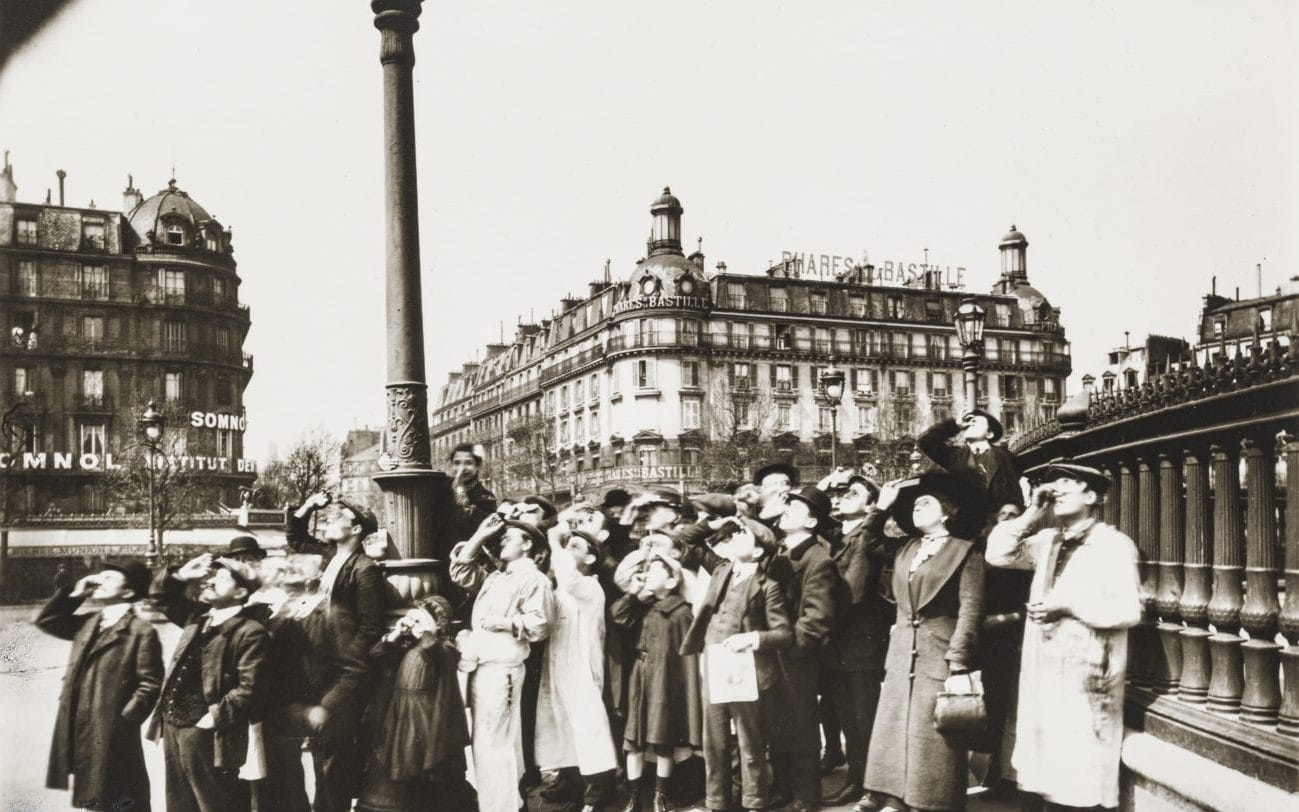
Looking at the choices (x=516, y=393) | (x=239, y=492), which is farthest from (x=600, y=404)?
A: (x=239, y=492)

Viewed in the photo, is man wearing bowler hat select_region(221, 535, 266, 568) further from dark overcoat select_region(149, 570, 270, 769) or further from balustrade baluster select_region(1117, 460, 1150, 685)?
balustrade baluster select_region(1117, 460, 1150, 685)

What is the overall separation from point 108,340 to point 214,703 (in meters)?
17.6

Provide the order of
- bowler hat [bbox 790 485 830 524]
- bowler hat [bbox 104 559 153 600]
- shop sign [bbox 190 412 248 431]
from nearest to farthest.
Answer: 1. bowler hat [bbox 104 559 153 600]
2. bowler hat [bbox 790 485 830 524]
3. shop sign [bbox 190 412 248 431]

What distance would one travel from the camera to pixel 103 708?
539 centimetres

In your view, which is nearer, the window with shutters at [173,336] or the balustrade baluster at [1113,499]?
the balustrade baluster at [1113,499]

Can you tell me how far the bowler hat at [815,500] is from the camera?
626 cm

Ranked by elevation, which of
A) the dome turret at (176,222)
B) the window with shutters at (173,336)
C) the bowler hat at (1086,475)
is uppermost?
the dome turret at (176,222)

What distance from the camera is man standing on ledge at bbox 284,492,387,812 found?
563 centimetres

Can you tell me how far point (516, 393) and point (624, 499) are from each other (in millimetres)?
63644

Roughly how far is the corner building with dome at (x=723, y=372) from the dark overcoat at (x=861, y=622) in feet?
152

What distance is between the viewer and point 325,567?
6.14 meters

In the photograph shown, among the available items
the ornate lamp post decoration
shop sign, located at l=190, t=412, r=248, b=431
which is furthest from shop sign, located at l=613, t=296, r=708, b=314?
the ornate lamp post decoration

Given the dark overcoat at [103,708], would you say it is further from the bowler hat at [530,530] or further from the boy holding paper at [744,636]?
the boy holding paper at [744,636]

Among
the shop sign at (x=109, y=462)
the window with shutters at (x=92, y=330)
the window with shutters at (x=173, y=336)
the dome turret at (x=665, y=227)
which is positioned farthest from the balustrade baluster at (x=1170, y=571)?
the dome turret at (x=665, y=227)
